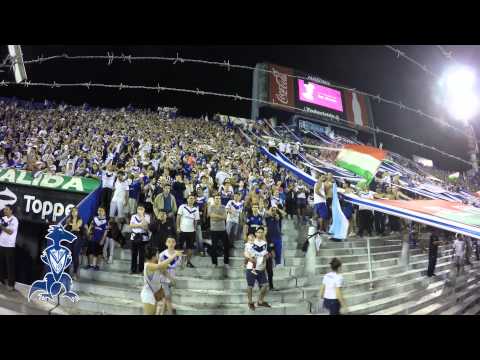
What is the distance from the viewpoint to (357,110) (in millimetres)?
11234

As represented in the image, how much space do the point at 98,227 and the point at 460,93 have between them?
26.4ft

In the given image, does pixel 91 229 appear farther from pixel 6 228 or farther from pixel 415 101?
pixel 415 101

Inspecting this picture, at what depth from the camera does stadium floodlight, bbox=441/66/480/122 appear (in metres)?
7.56

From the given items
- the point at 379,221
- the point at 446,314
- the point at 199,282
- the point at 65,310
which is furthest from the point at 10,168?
the point at 446,314

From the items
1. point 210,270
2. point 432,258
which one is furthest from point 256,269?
point 432,258

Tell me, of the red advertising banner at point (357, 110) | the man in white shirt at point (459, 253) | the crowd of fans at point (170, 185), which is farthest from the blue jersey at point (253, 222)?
the red advertising banner at point (357, 110)

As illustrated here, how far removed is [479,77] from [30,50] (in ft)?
29.8

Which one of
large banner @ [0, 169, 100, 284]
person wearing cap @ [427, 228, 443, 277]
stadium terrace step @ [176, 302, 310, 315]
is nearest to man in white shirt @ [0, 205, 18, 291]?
large banner @ [0, 169, 100, 284]

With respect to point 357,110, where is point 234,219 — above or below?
below

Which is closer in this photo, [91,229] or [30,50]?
[91,229]

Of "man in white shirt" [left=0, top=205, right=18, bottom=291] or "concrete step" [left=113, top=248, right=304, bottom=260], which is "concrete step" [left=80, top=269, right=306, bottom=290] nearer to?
"concrete step" [left=113, top=248, right=304, bottom=260]

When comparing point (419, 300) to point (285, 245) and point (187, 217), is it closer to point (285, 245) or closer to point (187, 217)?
point (285, 245)
